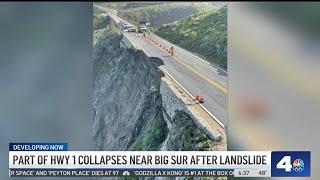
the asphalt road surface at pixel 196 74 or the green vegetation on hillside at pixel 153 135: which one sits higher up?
the asphalt road surface at pixel 196 74

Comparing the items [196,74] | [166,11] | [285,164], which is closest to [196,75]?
[196,74]

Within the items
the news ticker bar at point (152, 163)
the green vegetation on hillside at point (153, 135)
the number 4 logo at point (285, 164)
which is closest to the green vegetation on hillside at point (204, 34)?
the green vegetation on hillside at point (153, 135)

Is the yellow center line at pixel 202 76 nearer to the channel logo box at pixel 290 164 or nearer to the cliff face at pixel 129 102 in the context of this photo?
the cliff face at pixel 129 102

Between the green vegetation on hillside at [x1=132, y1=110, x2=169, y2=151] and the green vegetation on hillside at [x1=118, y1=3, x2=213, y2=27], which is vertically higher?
the green vegetation on hillside at [x1=118, y1=3, x2=213, y2=27]

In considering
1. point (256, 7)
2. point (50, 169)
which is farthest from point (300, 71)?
point (50, 169)

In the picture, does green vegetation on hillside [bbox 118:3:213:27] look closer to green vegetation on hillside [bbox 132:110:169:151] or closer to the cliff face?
the cliff face

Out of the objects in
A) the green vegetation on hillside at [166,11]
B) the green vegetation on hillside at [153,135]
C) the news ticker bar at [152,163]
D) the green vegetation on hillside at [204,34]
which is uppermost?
the green vegetation on hillside at [166,11]

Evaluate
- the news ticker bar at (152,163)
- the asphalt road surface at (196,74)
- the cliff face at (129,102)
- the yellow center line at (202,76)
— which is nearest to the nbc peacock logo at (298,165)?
the news ticker bar at (152,163)

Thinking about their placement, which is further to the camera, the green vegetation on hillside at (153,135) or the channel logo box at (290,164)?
the green vegetation on hillside at (153,135)

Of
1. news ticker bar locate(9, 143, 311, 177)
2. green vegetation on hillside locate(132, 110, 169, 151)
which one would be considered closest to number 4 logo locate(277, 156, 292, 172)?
news ticker bar locate(9, 143, 311, 177)
